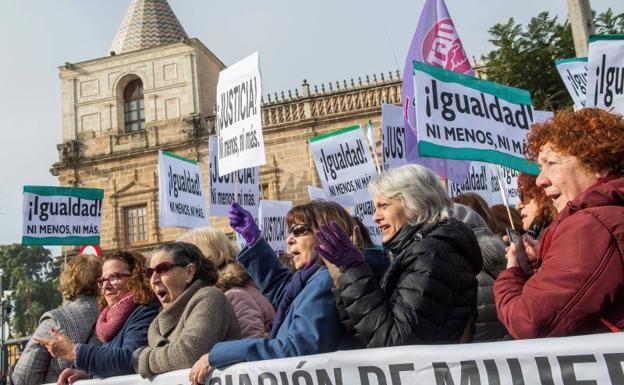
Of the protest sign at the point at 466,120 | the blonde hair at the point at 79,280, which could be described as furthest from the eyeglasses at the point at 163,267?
the protest sign at the point at 466,120

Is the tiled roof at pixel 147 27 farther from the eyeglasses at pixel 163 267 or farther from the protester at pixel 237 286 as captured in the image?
the eyeglasses at pixel 163 267

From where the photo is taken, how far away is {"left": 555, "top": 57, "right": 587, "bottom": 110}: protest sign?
7.82m

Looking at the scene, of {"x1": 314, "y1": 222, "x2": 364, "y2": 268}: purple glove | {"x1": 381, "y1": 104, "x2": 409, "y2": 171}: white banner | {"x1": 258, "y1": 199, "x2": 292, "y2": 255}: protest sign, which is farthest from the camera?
{"x1": 258, "y1": 199, "x2": 292, "y2": 255}: protest sign

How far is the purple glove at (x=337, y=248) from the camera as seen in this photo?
8.87 feet

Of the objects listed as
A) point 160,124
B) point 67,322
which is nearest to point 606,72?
point 67,322

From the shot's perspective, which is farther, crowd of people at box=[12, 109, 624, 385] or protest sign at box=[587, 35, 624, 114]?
protest sign at box=[587, 35, 624, 114]

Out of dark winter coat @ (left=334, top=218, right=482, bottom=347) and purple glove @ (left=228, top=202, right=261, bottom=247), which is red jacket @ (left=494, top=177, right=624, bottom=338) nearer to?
dark winter coat @ (left=334, top=218, right=482, bottom=347)


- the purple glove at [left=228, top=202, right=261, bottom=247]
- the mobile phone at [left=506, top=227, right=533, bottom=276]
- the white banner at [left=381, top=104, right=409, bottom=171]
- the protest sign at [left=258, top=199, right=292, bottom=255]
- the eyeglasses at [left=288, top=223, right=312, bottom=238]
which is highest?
the white banner at [left=381, top=104, right=409, bottom=171]

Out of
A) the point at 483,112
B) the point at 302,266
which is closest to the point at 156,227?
the point at 483,112

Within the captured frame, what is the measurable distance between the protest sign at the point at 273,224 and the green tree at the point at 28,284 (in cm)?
4452

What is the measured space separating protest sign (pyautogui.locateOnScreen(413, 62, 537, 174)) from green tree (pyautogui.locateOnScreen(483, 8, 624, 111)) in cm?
1359

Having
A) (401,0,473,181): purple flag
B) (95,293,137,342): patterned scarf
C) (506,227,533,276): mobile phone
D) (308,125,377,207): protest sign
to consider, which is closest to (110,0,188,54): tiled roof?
(308,125,377,207): protest sign

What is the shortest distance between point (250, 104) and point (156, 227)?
1921 cm

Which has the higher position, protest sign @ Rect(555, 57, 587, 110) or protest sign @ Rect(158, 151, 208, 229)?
protest sign @ Rect(555, 57, 587, 110)
